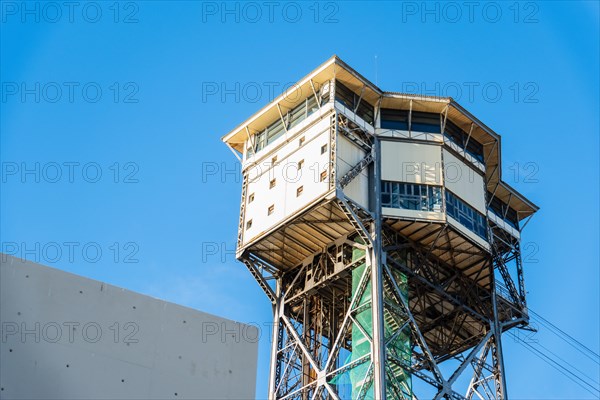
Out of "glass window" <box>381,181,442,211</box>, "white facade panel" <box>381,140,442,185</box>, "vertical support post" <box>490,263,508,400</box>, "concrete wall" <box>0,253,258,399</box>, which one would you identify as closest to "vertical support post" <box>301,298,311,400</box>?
"glass window" <box>381,181,442,211</box>

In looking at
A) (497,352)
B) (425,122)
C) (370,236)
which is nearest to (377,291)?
(370,236)

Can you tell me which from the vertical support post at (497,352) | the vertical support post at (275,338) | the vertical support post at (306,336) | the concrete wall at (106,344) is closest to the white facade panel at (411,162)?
the vertical support post at (497,352)

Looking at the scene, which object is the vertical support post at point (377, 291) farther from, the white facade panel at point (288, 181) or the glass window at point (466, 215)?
the glass window at point (466, 215)

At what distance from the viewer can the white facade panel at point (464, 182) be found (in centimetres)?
4631

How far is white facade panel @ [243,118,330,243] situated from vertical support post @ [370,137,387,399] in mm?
2567

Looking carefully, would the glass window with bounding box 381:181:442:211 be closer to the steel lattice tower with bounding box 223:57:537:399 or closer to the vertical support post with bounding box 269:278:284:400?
the steel lattice tower with bounding box 223:57:537:399

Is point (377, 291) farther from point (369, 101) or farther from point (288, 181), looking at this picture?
point (369, 101)

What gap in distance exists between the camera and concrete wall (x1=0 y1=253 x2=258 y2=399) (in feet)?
48.0

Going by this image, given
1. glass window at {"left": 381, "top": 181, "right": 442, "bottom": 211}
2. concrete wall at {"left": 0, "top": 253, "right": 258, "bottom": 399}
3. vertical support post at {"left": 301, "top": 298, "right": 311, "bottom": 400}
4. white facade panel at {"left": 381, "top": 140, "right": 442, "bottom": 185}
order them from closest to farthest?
concrete wall at {"left": 0, "top": 253, "right": 258, "bottom": 399}
glass window at {"left": 381, "top": 181, "right": 442, "bottom": 211}
white facade panel at {"left": 381, "top": 140, "right": 442, "bottom": 185}
vertical support post at {"left": 301, "top": 298, "right": 311, "bottom": 400}

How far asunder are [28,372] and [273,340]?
109ft

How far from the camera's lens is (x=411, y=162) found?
45938mm

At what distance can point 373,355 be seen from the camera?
42.1 metres

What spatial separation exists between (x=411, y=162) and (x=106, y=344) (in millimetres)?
31737

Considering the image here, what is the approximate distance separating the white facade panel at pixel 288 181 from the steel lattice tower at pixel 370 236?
7 centimetres
